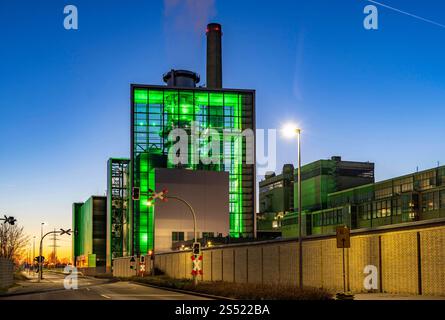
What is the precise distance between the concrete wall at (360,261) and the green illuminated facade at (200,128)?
64898 millimetres

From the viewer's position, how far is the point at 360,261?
3750cm

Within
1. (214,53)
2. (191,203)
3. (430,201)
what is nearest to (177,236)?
(191,203)

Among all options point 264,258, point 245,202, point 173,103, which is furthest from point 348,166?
point 264,258

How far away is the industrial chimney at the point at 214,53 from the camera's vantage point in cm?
12288

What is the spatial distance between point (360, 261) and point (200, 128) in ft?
286

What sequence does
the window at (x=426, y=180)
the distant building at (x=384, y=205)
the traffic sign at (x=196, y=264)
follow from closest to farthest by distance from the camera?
the traffic sign at (x=196, y=264), the distant building at (x=384, y=205), the window at (x=426, y=180)

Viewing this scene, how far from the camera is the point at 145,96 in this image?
124 meters

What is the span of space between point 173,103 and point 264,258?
76157mm

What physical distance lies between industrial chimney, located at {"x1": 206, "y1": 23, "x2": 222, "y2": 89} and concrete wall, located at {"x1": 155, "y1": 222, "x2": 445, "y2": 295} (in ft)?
233

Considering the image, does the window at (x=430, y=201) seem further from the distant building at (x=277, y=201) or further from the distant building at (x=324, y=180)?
the distant building at (x=277, y=201)

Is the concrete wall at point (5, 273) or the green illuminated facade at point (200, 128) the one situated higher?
the green illuminated facade at point (200, 128)

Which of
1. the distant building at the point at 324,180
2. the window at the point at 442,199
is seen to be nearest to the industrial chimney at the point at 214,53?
the distant building at the point at 324,180

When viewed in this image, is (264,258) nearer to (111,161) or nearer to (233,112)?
(233,112)

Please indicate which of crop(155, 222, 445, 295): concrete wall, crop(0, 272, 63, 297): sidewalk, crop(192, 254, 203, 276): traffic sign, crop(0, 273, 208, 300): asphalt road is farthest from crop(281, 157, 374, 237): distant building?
crop(192, 254, 203, 276): traffic sign
